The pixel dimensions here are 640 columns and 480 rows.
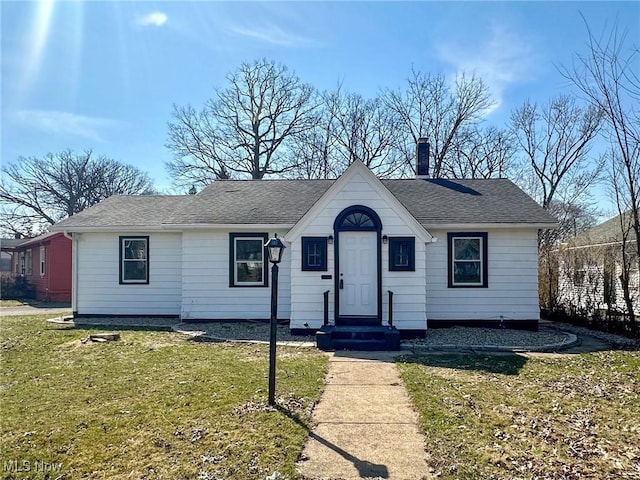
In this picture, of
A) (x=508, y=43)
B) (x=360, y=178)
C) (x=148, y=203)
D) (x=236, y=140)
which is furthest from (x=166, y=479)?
(x=236, y=140)

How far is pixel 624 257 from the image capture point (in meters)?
11.9

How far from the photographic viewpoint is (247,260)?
1298 centimetres

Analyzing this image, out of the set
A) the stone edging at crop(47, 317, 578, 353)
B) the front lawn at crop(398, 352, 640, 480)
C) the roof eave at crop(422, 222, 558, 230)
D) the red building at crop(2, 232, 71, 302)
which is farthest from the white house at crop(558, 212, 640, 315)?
the red building at crop(2, 232, 71, 302)

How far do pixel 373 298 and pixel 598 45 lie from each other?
7.69 m

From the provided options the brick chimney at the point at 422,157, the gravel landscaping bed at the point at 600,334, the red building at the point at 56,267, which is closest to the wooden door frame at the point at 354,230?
the gravel landscaping bed at the point at 600,334

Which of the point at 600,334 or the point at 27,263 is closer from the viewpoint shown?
the point at 600,334

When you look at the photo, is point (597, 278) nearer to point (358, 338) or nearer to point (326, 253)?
point (358, 338)

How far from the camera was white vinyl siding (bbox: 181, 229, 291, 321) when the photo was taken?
1289 centimetres

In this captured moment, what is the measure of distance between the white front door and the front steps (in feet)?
2.87

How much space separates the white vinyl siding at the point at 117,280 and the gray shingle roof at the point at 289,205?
66 centimetres

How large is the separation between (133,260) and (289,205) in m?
5.45

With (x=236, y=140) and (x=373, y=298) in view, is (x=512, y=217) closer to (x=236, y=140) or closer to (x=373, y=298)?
(x=373, y=298)

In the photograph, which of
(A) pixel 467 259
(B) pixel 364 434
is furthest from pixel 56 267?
(B) pixel 364 434

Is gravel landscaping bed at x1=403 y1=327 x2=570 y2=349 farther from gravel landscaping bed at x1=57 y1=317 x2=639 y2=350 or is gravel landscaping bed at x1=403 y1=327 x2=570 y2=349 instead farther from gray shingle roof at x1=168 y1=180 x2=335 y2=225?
gray shingle roof at x1=168 y1=180 x2=335 y2=225
